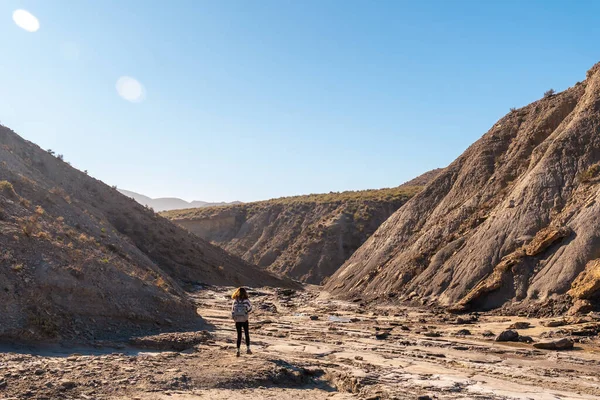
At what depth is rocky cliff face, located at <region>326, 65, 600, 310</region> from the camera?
17312 mm

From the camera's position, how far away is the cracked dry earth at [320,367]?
310 inches

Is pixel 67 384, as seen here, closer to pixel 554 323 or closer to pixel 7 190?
pixel 7 190

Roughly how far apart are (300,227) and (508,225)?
1249 inches

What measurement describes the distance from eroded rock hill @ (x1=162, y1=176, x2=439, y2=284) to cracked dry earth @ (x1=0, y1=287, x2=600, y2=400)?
28.1 m

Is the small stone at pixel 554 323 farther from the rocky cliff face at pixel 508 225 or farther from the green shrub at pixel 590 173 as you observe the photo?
the green shrub at pixel 590 173

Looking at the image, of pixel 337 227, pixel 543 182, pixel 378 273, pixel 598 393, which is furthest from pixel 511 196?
pixel 337 227

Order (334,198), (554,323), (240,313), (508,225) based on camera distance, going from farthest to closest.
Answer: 1. (334,198)
2. (508,225)
3. (554,323)
4. (240,313)

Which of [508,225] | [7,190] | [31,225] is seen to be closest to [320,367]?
[31,225]

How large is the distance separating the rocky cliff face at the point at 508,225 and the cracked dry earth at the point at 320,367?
3420 mm

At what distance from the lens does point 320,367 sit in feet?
31.5

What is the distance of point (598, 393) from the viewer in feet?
26.7

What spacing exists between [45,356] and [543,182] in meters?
18.7

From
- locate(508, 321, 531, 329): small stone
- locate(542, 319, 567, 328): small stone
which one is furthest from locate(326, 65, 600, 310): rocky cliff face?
locate(508, 321, 531, 329): small stone

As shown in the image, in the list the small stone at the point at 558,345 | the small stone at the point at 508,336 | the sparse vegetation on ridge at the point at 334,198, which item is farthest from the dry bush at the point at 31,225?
the sparse vegetation on ridge at the point at 334,198
